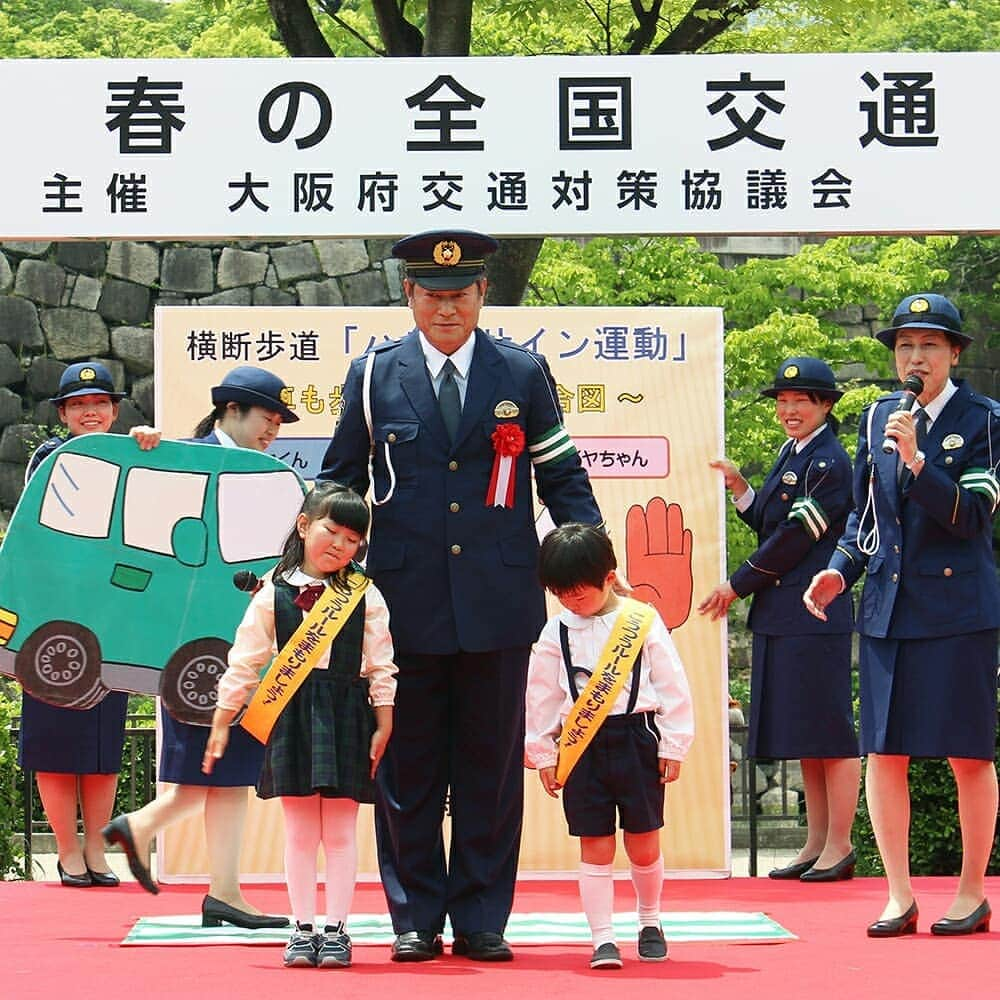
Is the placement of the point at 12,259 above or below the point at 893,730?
above

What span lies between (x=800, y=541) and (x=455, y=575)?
2577 mm

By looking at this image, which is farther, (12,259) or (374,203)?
(12,259)

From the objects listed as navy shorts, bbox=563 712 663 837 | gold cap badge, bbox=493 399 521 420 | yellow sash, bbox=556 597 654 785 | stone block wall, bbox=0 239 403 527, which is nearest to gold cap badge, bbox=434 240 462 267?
gold cap badge, bbox=493 399 521 420

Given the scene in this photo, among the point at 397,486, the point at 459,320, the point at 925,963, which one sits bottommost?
the point at 925,963

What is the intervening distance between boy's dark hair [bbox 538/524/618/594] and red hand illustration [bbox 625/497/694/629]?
100 inches

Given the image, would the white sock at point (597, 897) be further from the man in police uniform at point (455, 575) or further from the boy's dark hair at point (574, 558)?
the boy's dark hair at point (574, 558)

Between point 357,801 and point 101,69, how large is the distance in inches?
136

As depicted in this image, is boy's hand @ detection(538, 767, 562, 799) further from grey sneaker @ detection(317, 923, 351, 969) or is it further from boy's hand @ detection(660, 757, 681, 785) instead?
grey sneaker @ detection(317, 923, 351, 969)

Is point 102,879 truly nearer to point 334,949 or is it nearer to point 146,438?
point 146,438

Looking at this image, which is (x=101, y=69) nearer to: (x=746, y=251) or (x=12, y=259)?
(x=12, y=259)

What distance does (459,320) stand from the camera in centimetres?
512

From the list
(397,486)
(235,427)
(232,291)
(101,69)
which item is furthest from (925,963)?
(232,291)

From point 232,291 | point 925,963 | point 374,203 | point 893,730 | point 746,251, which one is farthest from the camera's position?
point 746,251

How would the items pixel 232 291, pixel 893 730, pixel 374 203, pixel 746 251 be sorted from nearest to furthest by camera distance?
pixel 893 730
pixel 374 203
pixel 232 291
pixel 746 251
